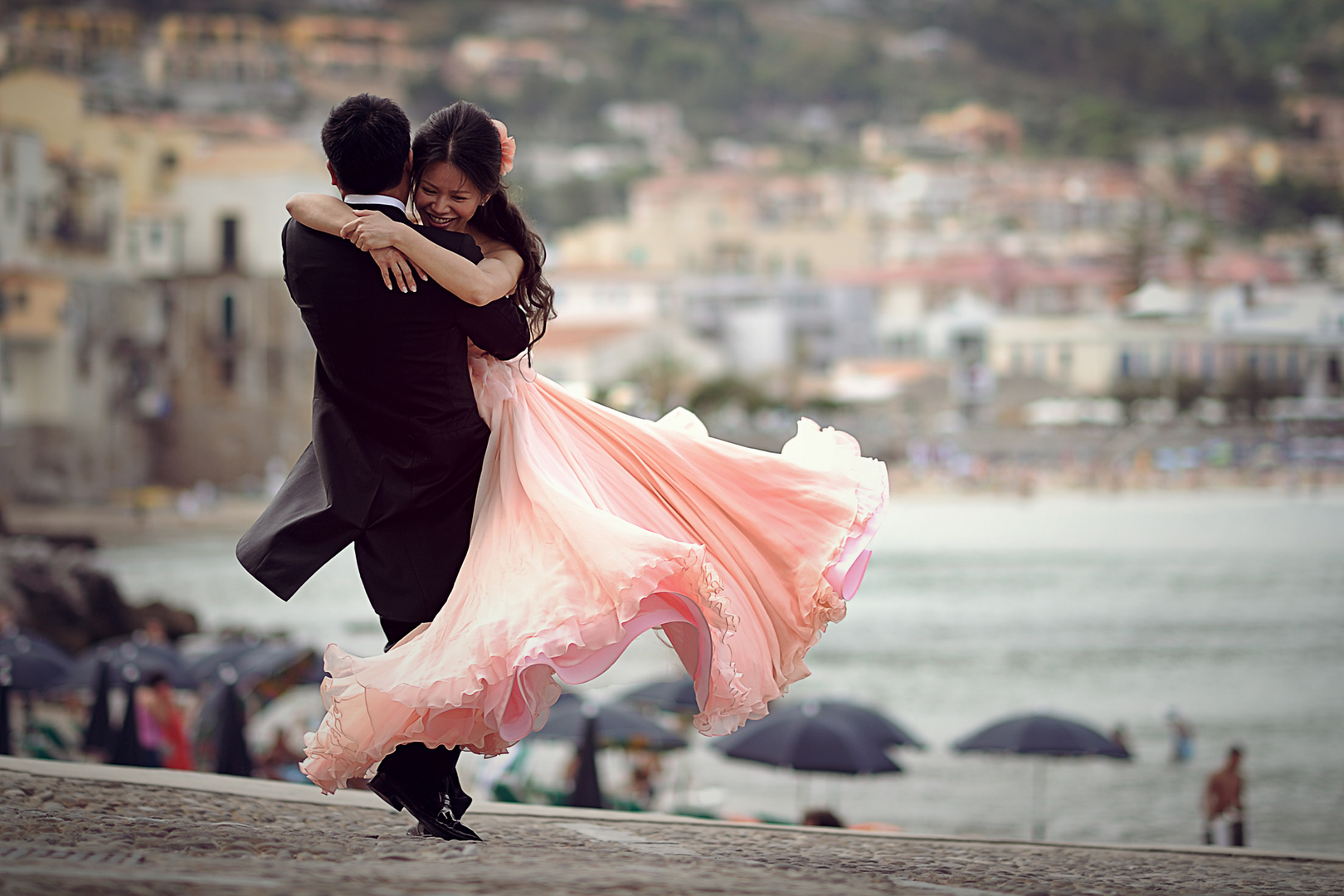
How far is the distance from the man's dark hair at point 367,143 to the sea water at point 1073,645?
11897mm

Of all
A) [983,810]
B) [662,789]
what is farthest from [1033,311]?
[662,789]

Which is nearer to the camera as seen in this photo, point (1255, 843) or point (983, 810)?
point (1255, 843)

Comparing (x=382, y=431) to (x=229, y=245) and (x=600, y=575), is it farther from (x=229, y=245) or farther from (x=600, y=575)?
(x=229, y=245)

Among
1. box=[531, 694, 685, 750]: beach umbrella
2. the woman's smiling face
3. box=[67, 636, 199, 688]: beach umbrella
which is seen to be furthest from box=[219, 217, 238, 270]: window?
the woman's smiling face

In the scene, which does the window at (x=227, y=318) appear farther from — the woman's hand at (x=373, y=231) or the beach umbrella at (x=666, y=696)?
the woman's hand at (x=373, y=231)

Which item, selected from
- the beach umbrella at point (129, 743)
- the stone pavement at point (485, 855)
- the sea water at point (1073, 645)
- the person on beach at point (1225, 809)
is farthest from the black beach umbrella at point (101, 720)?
the sea water at point (1073, 645)

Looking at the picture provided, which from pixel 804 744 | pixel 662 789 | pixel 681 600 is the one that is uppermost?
pixel 681 600

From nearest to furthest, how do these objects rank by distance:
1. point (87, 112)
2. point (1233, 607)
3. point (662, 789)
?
point (662, 789) < point (1233, 607) < point (87, 112)

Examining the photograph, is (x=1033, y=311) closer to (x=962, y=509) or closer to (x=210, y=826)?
(x=962, y=509)

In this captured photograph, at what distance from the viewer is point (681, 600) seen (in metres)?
2.60

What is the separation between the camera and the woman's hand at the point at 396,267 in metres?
2.49

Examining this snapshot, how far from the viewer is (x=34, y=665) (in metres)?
9.55

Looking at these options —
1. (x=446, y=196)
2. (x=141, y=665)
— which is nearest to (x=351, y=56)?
(x=141, y=665)

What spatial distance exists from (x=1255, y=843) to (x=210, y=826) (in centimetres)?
1426
